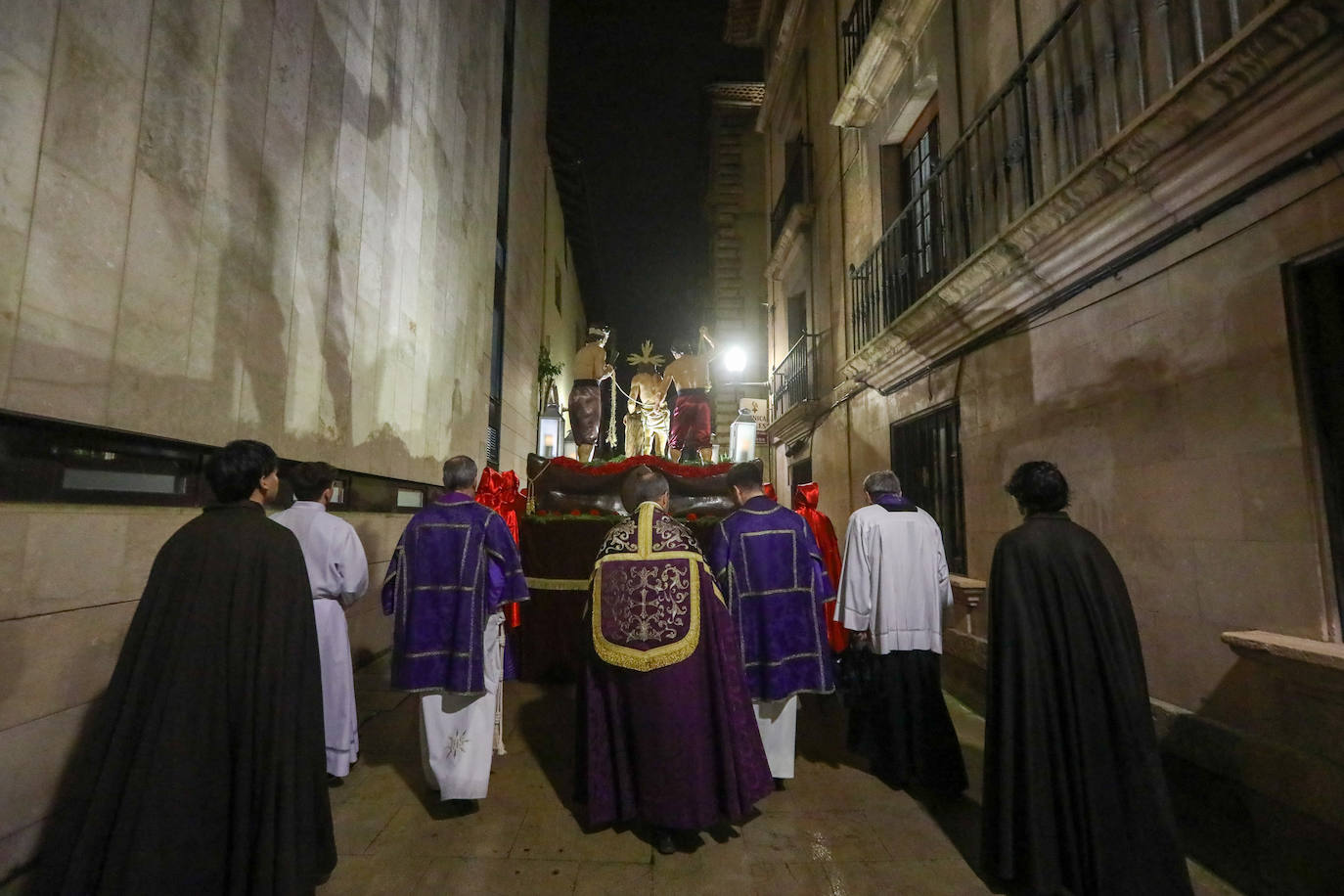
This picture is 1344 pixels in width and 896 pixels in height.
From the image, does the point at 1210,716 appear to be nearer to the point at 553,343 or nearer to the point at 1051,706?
the point at 1051,706

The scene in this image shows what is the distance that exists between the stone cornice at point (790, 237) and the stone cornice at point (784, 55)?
3.62 metres

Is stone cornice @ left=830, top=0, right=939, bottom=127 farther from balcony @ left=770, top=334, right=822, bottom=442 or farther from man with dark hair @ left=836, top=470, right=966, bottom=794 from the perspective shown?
man with dark hair @ left=836, top=470, right=966, bottom=794

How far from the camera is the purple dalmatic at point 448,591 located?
11.5 ft

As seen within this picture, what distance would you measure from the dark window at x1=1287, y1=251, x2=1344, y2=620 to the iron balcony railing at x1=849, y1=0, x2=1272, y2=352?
140cm

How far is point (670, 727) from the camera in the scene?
3.10 meters

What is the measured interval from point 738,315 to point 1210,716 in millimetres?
17374

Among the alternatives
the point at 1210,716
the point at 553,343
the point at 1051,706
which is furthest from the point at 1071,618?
the point at 553,343

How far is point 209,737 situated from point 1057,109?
21.5 feet

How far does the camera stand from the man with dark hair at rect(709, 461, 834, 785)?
150 inches

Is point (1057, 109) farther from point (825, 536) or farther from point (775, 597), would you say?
point (775, 597)

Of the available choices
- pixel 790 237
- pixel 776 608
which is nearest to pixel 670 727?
pixel 776 608

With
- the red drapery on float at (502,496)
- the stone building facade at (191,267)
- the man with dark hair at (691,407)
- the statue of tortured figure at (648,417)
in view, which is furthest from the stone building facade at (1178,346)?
the stone building facade at (191,267)

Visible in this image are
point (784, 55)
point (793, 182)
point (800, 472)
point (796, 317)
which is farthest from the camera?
point (784, 55)

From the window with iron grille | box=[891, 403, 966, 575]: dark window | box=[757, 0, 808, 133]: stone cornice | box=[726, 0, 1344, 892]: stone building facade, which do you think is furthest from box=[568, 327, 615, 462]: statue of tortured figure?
box=[757, 0, 808, 133]: stone cornice
